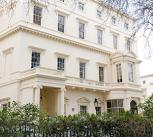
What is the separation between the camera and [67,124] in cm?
936

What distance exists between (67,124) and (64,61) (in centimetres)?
1989

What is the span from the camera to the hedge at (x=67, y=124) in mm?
8086

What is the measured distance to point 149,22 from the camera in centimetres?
1085

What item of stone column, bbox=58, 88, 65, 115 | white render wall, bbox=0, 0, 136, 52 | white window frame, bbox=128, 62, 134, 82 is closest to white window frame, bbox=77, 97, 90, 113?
stone column, bbox=58, 88, 65, 115

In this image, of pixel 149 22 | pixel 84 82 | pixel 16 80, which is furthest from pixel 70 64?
pixel 149 22

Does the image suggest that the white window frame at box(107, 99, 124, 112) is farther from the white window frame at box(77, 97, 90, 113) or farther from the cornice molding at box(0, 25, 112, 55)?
the cornice molding at box(0, 25, 112, 55)

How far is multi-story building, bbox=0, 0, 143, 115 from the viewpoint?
79.6 feet

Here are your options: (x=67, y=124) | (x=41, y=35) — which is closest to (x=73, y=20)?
(x=41, y=35)

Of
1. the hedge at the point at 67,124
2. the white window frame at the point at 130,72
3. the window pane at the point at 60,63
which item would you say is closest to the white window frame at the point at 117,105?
the white window frame at the point at 130,72

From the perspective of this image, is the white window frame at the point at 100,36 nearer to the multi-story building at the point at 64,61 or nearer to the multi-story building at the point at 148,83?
the multi-story building at the point at 64,61

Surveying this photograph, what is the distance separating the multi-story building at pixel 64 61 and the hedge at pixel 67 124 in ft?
36.8

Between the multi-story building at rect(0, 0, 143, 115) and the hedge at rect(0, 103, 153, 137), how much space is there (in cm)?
1121

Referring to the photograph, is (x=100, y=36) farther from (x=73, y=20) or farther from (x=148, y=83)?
(x=148, y=83)

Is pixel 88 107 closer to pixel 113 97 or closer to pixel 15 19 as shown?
pixel 113 97
